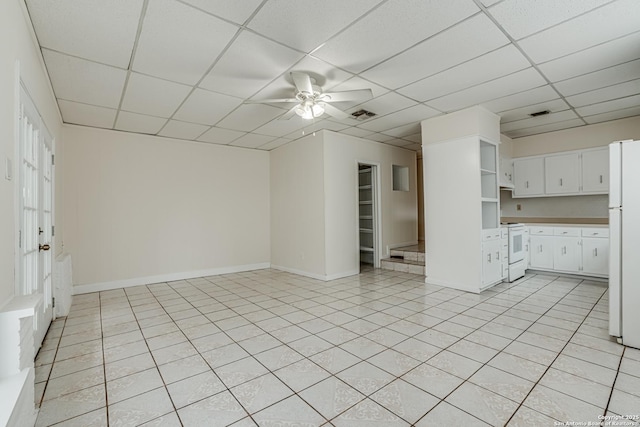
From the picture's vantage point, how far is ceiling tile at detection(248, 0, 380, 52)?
2.16m

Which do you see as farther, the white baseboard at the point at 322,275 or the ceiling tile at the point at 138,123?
the white baseboard at the point at 322,275

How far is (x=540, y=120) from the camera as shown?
4.91 m

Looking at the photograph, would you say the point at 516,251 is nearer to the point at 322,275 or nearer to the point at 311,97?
the point at 322,275

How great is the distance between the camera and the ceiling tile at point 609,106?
4.06 meters

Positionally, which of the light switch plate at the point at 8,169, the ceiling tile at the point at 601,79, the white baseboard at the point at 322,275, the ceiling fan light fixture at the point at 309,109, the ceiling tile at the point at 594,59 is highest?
the ceiling tile at the point at 594,59

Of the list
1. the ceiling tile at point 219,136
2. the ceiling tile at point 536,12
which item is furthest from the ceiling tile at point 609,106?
the ceiling tile at point 219,136

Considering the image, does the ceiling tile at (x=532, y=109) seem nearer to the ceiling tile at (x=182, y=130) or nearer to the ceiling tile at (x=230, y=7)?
the ceiling tile at (x=230, y=7)

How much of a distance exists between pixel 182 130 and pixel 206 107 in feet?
4.27

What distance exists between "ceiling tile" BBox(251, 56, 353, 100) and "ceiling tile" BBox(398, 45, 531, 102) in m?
0.90


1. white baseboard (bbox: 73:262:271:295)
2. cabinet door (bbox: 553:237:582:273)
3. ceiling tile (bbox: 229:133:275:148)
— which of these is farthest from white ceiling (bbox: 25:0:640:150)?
white baseboard (bbox: 73:262:271:295)

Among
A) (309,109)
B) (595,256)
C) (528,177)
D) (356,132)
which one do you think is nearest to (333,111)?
(309,109)

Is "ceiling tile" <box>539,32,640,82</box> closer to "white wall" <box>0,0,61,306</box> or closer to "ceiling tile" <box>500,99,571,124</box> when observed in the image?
"ceiling tile" <box>500,99,571,124</box>

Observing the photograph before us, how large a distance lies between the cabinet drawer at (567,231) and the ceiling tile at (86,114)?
736 cm

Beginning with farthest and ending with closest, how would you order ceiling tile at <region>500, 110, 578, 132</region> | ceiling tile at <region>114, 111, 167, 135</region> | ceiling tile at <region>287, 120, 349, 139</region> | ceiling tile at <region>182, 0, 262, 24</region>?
1. ceiling tile at <region>287, 120, 349, 139</region>
2. ceiling tile at <region>500, 110, 578, 132</region>
3. ceiling tile at <region>114, 111, 167, 135</region>
4. ceiling tile at <region>182, 0, 262, 24</region>
